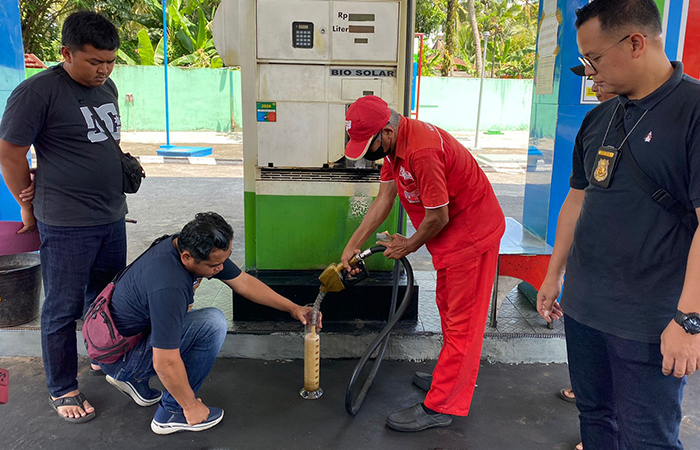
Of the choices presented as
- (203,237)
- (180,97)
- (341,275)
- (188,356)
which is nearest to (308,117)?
(341,275)

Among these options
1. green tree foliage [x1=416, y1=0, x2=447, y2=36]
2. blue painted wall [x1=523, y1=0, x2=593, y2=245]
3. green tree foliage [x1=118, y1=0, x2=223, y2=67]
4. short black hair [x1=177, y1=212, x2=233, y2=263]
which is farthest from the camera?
green tree foliage [x1=416, y1=0, x2=447, y2=36]

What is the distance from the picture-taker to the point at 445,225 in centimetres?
271

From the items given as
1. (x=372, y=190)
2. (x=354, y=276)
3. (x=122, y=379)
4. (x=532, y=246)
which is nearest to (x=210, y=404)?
(x=122, y=379)

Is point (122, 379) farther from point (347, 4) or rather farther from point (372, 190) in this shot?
point (347, 4)

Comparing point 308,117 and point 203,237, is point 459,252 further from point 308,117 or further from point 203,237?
point 308,117

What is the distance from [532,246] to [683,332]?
2.45 metres

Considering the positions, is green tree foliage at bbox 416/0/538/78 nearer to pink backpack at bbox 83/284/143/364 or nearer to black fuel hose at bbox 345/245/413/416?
black fuel hose at bbox 345/245/413/416

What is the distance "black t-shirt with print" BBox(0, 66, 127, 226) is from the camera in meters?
2.66

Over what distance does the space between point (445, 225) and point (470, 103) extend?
754 inches

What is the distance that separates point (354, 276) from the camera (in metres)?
2.93

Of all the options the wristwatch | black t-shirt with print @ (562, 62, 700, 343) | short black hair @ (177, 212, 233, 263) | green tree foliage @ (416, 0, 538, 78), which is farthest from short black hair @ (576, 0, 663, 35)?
green tree foliage @ (416, 0, 538, 78)

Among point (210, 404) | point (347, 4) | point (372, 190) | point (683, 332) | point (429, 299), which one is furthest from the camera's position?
point (429, 299)

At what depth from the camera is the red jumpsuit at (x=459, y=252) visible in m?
2.68

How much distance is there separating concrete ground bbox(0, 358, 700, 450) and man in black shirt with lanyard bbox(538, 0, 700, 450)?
109 cm
